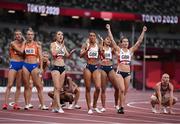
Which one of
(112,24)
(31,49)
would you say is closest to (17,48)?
(31,49)

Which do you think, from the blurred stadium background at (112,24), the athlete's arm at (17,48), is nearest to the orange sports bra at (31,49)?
the athlete's arm at (17,48)

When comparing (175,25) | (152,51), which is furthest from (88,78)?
(175,25)

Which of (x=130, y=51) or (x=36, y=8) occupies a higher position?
(x=36, y=8)

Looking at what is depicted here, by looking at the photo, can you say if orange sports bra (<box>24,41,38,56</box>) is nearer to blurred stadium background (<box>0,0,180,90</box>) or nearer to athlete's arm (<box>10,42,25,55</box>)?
athlete's arm (<box>10,42,25,55</box>)

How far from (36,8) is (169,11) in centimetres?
1428

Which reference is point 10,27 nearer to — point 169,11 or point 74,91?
point 169,11

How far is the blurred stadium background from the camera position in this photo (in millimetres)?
40062

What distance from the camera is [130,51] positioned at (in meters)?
14.7

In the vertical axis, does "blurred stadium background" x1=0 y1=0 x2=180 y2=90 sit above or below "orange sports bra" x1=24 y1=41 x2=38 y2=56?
above

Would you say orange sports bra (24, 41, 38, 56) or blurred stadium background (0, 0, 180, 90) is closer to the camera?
orange sports bra (24, 41, 38, 56)

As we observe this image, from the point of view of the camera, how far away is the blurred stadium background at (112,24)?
131 ft

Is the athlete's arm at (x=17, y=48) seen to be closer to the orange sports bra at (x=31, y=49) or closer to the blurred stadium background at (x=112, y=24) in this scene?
the orange sports bra at (x=31, y=49)

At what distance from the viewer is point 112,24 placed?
48031 millimetres

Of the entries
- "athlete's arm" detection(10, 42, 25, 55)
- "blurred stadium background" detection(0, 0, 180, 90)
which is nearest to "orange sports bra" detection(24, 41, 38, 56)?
"athlete's arm" detection(10, 42, 25, 55)
